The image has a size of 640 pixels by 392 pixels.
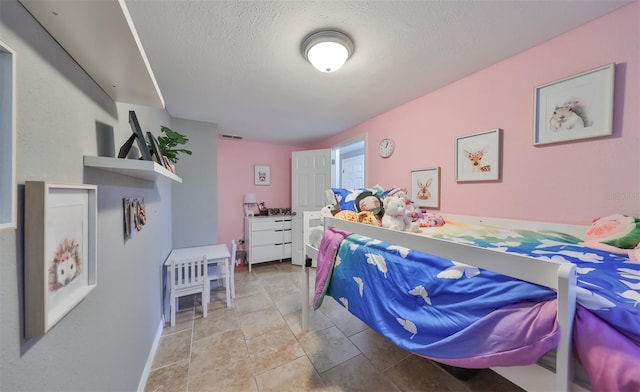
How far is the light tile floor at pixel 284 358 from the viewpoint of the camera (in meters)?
1.31

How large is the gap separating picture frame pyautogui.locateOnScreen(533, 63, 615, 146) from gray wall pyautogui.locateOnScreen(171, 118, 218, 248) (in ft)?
11.0

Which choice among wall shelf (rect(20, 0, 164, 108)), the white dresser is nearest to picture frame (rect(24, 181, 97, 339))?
wall shelf (rect(20, 0, 164, 108))

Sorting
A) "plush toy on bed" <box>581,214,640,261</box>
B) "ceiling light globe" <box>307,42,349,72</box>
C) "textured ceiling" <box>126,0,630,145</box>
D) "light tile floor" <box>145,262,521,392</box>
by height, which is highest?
"textured ceiling" <box>126,0,630,145</box>

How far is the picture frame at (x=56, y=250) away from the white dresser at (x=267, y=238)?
8.92 ft

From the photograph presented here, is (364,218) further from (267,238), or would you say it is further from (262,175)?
(262,175)

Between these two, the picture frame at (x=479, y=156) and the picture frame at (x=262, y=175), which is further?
the picture frame at (x=262, y=175)

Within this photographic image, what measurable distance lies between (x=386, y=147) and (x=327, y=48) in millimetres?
1520

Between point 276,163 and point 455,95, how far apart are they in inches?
121

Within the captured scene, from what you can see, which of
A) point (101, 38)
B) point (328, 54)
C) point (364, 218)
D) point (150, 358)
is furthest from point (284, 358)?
point (328, 54)

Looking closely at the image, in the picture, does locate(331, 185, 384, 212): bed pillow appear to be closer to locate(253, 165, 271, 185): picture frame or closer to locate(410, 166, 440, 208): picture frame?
locate(410, 166, 440, 208): picture frame

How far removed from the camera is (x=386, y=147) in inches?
102

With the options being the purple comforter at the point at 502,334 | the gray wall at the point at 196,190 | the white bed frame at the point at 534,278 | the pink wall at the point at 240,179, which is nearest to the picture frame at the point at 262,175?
the pink wall at the point at 240,179

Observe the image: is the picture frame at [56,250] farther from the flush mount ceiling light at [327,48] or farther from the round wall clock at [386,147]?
the round wall clock at [386,147]

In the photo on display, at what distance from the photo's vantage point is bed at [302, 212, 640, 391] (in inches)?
18.6
